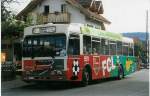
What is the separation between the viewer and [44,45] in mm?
20203

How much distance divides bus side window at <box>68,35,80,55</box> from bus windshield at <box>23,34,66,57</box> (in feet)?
1.13

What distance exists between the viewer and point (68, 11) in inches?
1944

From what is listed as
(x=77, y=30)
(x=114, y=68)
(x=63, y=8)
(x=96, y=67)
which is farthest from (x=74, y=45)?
(x=63, y=8)

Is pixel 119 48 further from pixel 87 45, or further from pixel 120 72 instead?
pixel 87 45

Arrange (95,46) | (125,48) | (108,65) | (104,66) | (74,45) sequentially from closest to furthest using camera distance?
(74,45), (95,46), (104,66), (108,65), (125,48)

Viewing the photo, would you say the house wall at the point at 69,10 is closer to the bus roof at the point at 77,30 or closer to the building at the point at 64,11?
the building at the point at 64,11

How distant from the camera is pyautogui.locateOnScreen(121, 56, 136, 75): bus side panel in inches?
1083

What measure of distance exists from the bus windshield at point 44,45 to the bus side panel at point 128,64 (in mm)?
7864

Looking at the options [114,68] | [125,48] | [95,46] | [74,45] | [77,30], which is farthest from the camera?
[125,48]

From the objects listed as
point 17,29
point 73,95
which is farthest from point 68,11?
point 73,95

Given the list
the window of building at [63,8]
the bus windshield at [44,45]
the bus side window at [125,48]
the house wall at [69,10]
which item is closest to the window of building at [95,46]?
the bus windshield at [44,45]

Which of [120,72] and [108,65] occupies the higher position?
[108,65]

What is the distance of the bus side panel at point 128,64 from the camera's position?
27.5 meters

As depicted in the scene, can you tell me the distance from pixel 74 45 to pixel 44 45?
1207 mm
